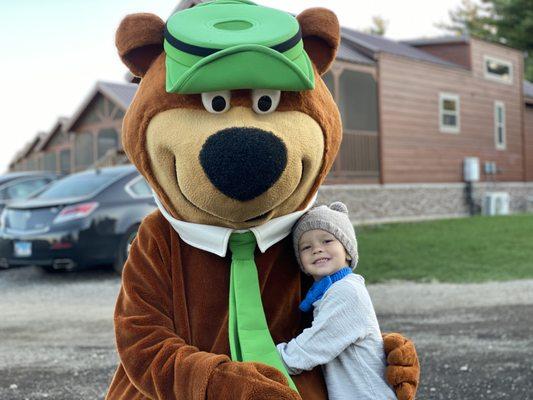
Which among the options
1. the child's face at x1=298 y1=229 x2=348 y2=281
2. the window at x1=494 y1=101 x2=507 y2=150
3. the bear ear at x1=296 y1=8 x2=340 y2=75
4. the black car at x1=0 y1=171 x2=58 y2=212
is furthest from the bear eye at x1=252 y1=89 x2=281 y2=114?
the window at x1=494 y1=101 x2=507 y2=150

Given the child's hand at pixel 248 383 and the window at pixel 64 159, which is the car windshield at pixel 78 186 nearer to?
the child's hand at pixel 248 383

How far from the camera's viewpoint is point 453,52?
78.1ft

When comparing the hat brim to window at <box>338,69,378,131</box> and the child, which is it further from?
window at <box>338,69,378,131</box>

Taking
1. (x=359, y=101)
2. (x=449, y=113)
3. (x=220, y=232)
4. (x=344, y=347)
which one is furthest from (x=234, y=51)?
(x=449, y=113)

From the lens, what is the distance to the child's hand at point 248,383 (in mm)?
2068

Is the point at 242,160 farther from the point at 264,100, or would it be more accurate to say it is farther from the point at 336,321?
the point at 336,321

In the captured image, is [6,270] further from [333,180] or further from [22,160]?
[22,160]

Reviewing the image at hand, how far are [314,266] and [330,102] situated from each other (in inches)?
23.8

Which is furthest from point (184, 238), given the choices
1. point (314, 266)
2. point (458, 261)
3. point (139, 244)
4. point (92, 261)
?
point (458, 261)

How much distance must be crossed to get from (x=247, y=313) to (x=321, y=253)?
1.07 ft

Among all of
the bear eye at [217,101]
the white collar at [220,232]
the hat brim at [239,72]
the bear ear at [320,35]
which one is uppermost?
the bear ear at [320,35]

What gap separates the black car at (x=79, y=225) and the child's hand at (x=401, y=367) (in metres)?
7.39

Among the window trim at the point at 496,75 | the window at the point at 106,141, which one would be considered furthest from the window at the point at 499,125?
the window at the point at 106,141

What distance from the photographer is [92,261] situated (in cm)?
938
